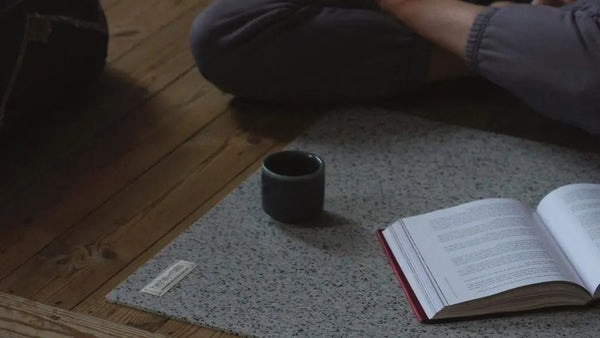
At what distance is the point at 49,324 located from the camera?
1376 millimetres

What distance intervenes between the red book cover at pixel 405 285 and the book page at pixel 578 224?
21 centimetres

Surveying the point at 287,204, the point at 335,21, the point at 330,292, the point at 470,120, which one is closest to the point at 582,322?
the point at 330,292

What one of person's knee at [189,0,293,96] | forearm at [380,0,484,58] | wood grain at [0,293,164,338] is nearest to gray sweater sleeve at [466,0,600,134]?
forearm at [380,0,484,58]

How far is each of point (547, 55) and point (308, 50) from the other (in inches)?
17.3

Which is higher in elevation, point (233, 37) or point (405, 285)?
point (233, 37)

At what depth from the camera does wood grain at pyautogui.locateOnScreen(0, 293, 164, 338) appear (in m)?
1.36

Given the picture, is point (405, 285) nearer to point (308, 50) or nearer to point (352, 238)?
point (352, 238)

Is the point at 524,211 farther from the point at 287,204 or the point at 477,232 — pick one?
the point at 287,204

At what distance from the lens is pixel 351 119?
1916 millimetres

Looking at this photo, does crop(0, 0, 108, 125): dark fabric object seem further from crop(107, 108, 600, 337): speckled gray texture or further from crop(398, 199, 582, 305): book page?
crop(398, 199, 582, 305): book page

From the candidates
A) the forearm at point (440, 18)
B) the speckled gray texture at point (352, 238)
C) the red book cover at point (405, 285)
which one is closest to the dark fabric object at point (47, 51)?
the speckled gray texture at point (352, 238)

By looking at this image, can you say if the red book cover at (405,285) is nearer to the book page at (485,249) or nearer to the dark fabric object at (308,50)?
the book page at (485,249)

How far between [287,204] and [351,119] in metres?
0.39

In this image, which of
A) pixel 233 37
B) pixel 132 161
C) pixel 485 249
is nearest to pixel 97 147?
pixel 132 161
